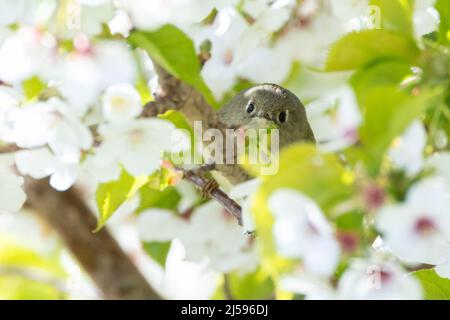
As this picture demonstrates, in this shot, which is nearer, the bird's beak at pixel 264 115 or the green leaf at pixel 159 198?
the green leaf at pixel 159 198

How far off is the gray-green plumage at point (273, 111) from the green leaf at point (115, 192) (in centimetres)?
75

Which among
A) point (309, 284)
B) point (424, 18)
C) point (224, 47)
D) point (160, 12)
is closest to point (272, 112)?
point (224, 47)

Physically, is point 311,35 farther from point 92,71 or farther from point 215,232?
point 92,71

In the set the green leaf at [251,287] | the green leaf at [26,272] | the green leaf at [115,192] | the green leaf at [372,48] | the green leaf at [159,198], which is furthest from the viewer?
the green leaf at [26,272]

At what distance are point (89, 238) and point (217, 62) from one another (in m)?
1.21

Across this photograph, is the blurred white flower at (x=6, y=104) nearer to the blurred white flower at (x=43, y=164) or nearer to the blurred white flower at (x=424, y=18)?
the blurred white flower at (x=43, y=164)

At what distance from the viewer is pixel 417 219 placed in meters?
1.10

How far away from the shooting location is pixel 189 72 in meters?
1.66

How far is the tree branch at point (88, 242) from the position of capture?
2.95 meters

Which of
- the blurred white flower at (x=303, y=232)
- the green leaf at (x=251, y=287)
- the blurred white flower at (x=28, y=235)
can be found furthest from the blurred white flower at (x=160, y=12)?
the blurred white flower at (x=28, y=235)

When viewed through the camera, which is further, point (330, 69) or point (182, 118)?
point (182, 118)

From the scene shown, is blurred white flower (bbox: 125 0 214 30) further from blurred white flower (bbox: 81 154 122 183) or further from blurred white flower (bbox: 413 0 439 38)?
blurred white flower (bbox: 413 0 439 38)
